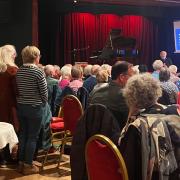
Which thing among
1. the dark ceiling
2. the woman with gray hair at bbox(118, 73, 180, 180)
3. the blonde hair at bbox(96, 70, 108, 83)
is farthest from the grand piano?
the woman with gray hair at bbox(118, 73, 180, 180)

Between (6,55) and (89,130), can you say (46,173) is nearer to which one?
(6,55)

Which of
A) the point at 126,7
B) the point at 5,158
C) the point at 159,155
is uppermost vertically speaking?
the point at 126,7

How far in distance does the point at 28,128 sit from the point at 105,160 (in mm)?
2381

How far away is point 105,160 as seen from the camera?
2041 mm

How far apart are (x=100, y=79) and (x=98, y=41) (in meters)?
7.74

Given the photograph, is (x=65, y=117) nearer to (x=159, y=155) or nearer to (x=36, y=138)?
(x=36, y=138)

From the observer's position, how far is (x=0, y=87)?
436 cm

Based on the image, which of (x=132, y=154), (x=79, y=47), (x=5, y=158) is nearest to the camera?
(x=132, y=154)

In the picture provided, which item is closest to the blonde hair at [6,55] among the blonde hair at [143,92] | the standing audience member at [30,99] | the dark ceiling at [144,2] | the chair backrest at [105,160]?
the standing audience member at [30,99]

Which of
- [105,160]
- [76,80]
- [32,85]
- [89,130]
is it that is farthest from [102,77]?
[105,160]

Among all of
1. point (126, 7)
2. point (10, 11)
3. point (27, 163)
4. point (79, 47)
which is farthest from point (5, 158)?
point (126, 7)

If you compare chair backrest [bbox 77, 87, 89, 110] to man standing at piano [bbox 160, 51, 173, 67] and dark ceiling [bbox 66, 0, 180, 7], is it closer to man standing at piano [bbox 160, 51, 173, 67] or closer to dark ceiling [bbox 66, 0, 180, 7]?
man standing at piano [bbox 160, 51, 173, 67]

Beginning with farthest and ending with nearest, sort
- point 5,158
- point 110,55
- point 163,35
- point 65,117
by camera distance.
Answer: point 163,35, point 110,55, point 5,158, point 65,117

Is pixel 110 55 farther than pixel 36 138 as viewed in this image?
Yes
